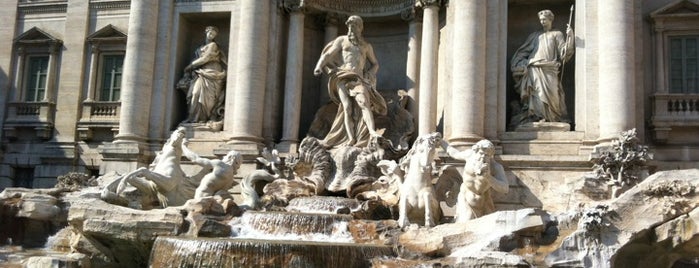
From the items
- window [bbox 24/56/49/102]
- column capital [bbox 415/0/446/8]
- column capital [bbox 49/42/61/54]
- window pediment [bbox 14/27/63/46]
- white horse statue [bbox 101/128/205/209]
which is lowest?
white horse statue [bbox 101/128/205/209]

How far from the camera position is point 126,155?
21.2 metres

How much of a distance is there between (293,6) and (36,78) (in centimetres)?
1001

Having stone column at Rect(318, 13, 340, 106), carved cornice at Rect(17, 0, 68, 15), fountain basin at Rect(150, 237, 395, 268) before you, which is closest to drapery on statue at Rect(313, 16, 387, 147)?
stone column at Rect(318, 13, 340, 106)

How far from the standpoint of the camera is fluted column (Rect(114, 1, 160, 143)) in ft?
70.9

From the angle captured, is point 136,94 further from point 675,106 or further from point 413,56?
point 675,106

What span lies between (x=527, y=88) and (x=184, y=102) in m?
10.7

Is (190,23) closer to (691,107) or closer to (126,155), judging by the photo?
(126,155)

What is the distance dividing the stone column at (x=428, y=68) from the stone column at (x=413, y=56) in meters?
0.43

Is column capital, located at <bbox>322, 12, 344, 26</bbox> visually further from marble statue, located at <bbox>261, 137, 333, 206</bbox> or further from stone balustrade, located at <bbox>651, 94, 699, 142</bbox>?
stone balustrade, located at <bbox>651, 94, 699, 142</bbox>

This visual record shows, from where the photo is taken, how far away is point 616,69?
18.2m

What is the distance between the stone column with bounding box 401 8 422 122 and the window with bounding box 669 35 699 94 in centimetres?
695

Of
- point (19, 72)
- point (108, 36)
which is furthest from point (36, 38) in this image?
point (108, 36)

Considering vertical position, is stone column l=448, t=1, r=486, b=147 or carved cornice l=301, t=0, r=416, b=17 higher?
carved cornice l=301, t=0, r=416, b=17

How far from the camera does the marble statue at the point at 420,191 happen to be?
1499 centimetres
